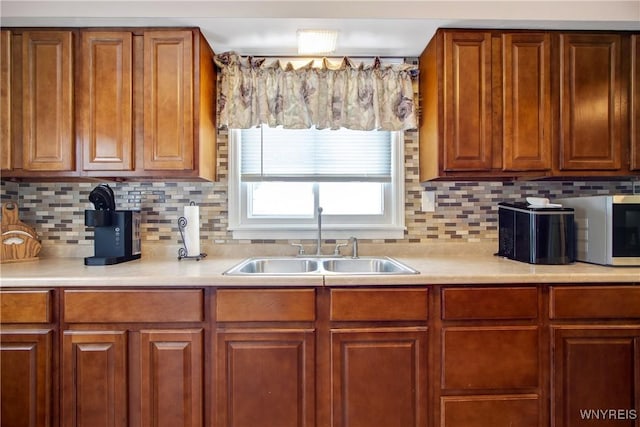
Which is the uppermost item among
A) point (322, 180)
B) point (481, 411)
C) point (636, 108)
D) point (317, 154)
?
point (636, 108)

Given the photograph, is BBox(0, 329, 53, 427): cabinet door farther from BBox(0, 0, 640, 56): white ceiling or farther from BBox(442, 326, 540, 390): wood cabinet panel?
BBox(442, 326, 540, 390): wood cabinet panel

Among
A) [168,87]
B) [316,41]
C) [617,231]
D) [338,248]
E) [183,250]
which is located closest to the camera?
[617,231]

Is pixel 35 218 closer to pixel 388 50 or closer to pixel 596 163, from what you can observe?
pixel 388 50

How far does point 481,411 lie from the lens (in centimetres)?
151

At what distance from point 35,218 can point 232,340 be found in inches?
62.2

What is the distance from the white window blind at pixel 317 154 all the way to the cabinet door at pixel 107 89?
675mm

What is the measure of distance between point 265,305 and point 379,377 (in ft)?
1.95

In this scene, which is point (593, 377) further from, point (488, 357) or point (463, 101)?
point (463, 101)

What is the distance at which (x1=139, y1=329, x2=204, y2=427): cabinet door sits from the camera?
4.90ft

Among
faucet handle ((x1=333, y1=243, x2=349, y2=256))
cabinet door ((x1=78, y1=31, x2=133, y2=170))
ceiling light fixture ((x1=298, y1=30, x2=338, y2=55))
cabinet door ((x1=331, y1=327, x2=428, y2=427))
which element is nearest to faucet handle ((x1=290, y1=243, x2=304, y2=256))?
faucet handle ((x1=333, y1=243, x2=349, y2=256))

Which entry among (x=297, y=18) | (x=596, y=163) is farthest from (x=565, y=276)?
(x=297, y=18)

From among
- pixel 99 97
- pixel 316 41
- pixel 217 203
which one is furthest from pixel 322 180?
pixel 99 97

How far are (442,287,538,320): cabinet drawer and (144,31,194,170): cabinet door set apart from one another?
154 cm

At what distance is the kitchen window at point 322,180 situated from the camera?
2.15m
